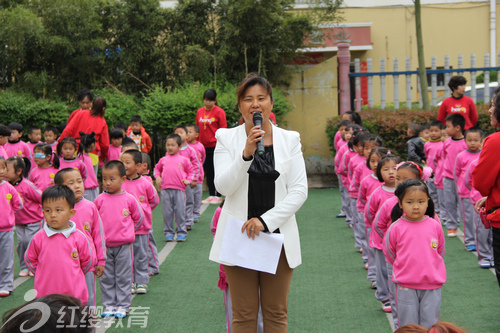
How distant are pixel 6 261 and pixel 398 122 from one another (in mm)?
7811

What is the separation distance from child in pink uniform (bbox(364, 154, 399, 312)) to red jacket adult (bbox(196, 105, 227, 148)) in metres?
5.20

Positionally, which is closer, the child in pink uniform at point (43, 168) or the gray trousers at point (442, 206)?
the child in pink uniform at point (43, 168)

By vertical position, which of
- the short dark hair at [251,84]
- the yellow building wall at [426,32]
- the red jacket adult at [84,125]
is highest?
the yellow building wall at [426,32]

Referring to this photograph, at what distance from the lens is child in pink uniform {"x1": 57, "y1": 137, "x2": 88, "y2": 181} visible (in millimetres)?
7398

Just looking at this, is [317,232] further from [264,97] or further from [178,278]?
[264,97]

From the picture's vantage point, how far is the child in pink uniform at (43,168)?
7.07 metres

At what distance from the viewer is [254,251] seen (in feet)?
10.8

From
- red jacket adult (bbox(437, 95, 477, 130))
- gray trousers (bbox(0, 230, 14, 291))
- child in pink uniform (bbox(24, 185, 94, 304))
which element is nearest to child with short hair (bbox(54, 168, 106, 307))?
child in pink uniform (bbox(24, 185, 94, 304))

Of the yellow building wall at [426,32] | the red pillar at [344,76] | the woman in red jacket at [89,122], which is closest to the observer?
the woman in red jacket at [89,122]

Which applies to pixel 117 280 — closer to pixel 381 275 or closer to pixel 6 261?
pixel 6 261

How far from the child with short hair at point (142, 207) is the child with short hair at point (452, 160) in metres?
3.78

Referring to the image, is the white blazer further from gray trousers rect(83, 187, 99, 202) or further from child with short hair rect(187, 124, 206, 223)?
child with short hair rect(187, 124, 206, 223)

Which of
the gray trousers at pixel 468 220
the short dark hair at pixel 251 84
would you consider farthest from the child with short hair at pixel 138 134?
the short dark hair at pixel 251 84

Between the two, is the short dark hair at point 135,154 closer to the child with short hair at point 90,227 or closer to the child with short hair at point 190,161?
the child with short hair at point 90,227
